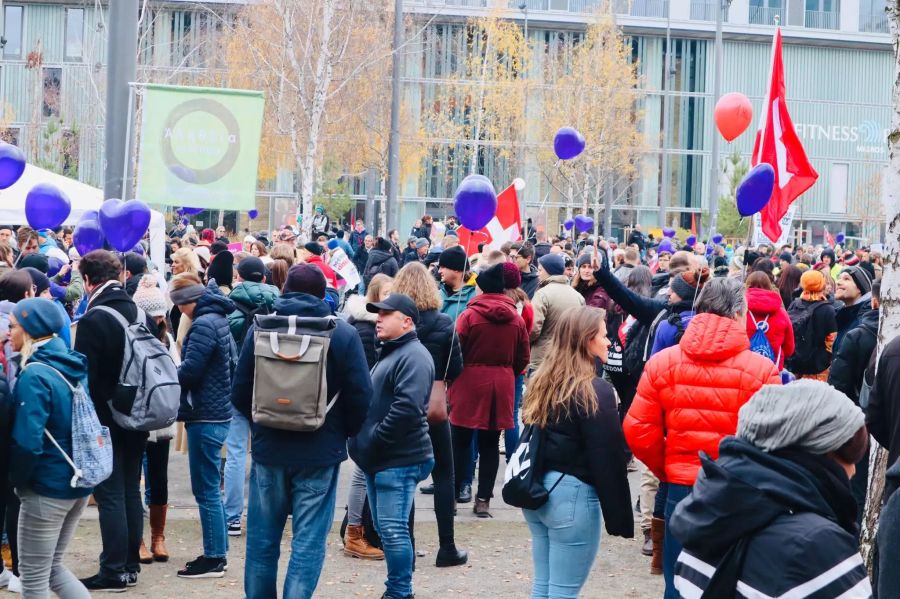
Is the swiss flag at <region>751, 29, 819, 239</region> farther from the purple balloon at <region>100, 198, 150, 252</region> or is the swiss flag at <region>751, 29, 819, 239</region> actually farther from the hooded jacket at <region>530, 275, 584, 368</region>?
the purple balloon at <region>100, 198, 150, 252</region>

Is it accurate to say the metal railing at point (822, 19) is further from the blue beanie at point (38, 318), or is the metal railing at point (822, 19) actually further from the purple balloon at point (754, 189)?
the blue beanie at point (38, 318)

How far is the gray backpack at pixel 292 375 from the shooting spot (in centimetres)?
560

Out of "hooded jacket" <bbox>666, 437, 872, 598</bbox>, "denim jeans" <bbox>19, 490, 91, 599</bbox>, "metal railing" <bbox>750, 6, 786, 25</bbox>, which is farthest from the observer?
"metal railing" <bbox>750, 6, 786, 25</bbox>

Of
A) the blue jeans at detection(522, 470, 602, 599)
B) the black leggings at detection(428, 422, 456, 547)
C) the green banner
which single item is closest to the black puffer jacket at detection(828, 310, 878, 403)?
the black leggings at detection(428, 422, 456, 547)

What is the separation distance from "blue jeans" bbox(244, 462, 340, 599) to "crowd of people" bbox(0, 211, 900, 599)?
0.01m

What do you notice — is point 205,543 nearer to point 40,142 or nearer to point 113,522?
point 113,522

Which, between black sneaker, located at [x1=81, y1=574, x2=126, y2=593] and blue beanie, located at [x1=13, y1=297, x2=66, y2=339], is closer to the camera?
blue beanie, located at [x1=13, y1=297, x2=66, y2=339]

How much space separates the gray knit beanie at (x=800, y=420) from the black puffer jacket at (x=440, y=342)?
4593mm

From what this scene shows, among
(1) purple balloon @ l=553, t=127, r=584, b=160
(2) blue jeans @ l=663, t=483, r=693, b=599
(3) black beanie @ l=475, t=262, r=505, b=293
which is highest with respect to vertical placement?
(1) purple balloon @ l=553, t=127, r=584, b=160

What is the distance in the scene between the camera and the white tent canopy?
1355 centimetres

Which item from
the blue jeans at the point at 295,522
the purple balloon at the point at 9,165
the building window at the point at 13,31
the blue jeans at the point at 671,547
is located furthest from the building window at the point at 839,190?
the blue jeans at the point at 295,522

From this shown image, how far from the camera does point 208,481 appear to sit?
712cm

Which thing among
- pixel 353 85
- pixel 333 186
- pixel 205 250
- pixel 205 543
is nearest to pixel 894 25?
pixel 205 543

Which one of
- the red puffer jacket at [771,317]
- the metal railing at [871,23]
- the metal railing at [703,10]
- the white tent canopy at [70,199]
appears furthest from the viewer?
the metal railing at [871,23]
